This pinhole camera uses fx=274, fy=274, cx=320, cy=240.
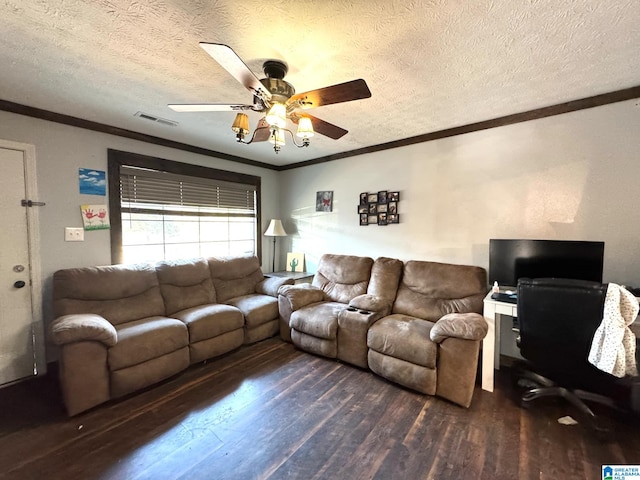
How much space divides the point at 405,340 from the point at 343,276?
1347 mm

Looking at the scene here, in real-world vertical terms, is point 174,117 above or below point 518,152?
above

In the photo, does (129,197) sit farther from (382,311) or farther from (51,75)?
(382,311)

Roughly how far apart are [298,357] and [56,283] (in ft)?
7.71

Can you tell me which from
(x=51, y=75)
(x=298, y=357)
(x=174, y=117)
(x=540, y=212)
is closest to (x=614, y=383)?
(x=540, y=212)

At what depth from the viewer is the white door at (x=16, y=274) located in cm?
237

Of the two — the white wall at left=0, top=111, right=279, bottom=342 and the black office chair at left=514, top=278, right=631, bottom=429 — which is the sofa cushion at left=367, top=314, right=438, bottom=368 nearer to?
the black office chair at left=514, top=278, right=631, bottom=429

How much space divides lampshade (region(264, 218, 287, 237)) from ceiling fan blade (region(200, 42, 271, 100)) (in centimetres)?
287

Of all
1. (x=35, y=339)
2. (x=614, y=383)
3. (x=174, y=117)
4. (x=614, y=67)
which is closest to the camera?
(x=614, y=383)

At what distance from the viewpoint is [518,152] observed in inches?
105

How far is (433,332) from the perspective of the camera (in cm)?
223

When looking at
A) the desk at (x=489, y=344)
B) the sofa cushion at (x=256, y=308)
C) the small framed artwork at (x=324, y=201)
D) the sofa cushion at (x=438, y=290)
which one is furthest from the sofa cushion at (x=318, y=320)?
the small framed artwork at (x=324, y=201)

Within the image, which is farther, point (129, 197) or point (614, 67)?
point (129, 197)

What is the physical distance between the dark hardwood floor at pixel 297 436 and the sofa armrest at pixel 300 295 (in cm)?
90

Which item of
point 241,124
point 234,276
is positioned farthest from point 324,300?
point 241,124
